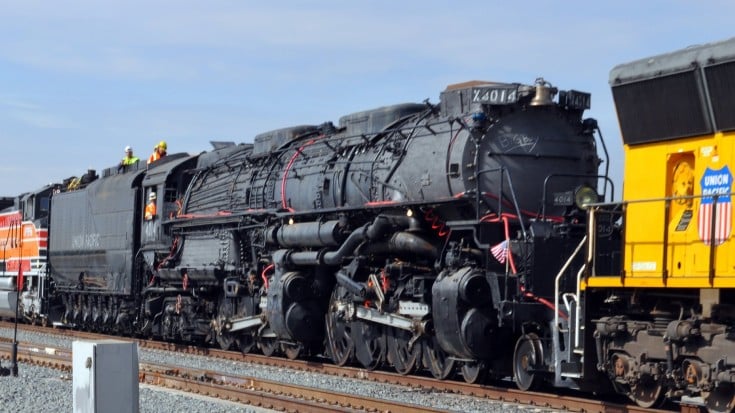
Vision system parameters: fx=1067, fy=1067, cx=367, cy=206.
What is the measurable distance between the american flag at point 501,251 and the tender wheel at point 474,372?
1657 mm

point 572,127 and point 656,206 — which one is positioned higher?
point 572,127

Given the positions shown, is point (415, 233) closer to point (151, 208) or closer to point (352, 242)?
point (352, 242)

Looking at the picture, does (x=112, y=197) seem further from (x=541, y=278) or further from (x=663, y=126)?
(x=663, y=126)

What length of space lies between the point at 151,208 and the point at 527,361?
13.7 metres

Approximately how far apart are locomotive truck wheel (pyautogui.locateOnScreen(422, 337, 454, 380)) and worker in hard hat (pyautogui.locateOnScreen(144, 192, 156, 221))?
1108 centimetres

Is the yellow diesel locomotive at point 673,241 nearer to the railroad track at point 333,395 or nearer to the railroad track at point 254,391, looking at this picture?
the railroad track at point 333,395

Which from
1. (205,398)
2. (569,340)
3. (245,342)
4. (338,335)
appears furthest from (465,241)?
(245,342)

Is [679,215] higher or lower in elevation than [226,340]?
higher

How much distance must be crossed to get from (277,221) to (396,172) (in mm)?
4093

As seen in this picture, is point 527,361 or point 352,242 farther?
point 352,242

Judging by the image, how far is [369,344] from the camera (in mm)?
18266

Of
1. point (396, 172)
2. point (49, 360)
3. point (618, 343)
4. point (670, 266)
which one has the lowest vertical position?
point (49, 360)

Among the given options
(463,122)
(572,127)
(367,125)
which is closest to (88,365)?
(463,122)

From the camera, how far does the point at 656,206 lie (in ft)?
37.7
